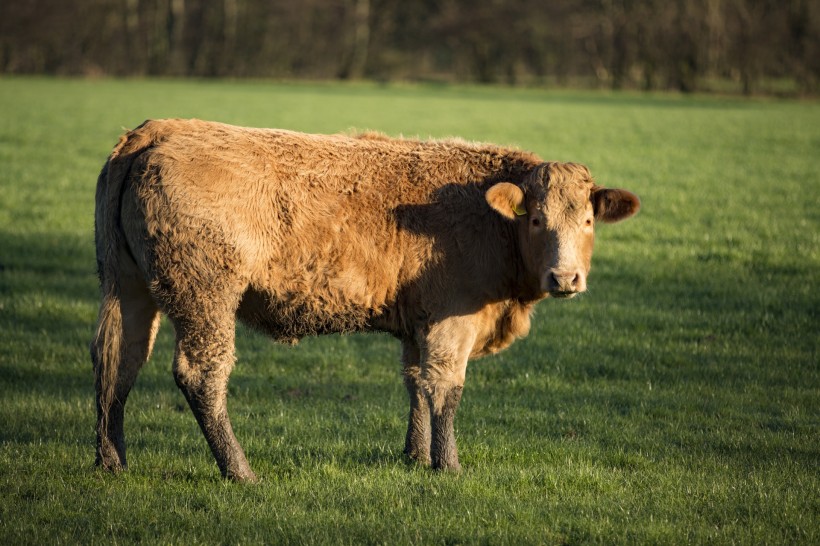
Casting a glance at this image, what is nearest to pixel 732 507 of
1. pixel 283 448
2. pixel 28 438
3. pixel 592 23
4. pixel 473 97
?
pixel 283 448

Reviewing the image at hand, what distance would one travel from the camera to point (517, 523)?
229 inches

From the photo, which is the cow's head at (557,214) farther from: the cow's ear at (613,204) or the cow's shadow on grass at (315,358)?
the cow's shadow on grass at (315,358)

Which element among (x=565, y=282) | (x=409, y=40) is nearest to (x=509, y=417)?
(x=565, y=282)

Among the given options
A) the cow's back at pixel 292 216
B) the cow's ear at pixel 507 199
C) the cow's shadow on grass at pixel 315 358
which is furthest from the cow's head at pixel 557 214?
the cow's shadow on grass at pixel 315 358

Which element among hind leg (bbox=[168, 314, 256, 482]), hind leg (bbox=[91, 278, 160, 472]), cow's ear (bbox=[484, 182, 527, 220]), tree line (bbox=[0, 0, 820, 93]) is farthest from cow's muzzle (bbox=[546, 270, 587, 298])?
tree line (bbox=[0, 0, 820, 93])

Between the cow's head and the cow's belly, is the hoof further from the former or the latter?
the cow's head

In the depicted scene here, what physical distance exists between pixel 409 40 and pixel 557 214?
75050 mm

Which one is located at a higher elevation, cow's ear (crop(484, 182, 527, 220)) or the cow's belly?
cow's ear (crop(484, 182, 527, 220))

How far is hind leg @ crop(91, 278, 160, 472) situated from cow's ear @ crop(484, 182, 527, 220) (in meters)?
2.57

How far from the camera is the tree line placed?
64188 mm

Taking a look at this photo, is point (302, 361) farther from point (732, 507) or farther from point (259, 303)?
point (732, 507)

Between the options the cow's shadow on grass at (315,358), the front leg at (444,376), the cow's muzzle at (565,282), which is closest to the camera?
the cow's muzzle at (565,282)

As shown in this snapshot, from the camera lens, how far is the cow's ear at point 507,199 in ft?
21.5

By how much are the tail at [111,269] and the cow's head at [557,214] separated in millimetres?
2527
